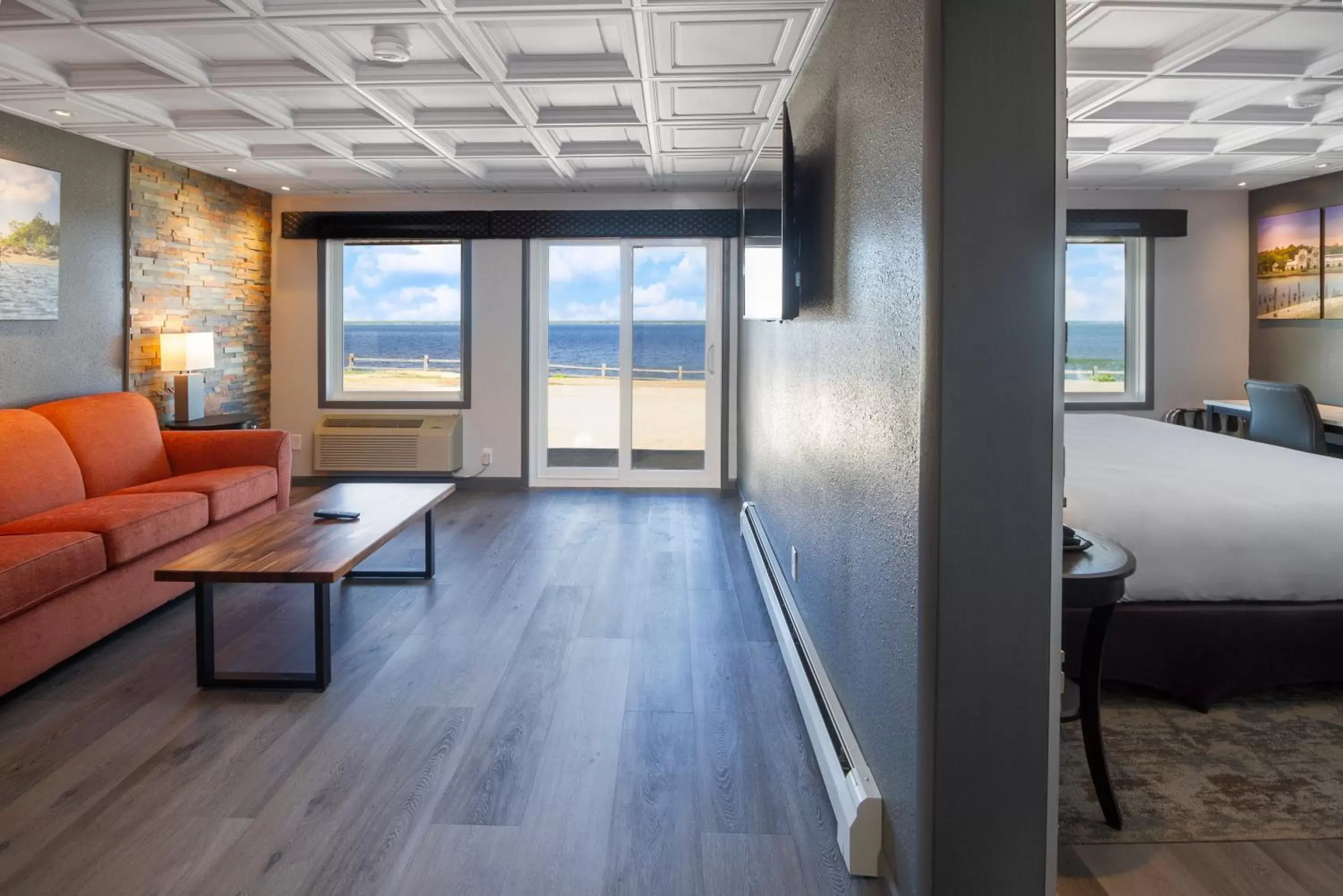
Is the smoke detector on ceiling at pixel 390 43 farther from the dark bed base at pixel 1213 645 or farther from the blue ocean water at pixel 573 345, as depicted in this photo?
the blue ocean water at pixel 573 345

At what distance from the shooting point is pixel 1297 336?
586 centimetres

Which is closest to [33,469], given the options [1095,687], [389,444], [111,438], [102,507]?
[102,507]

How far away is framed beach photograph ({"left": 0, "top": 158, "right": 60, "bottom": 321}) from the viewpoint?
13.6 ft

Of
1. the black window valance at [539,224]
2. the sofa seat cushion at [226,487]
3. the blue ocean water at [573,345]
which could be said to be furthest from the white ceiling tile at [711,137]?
the sofa seat cushion at [226,487]

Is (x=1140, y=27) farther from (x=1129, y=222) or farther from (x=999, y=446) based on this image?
(x=1129, y=222)

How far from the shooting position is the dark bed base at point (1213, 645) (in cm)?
272

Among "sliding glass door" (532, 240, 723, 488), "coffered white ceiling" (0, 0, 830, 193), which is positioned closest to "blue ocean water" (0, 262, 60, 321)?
"coffered white ceiling" (0, 0, 830, 193)

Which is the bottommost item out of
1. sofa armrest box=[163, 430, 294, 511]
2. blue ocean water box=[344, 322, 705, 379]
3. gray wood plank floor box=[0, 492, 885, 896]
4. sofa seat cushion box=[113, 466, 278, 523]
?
gray wood plank floor box=[0, 492, 885, 896]

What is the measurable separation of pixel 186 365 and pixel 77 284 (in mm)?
782

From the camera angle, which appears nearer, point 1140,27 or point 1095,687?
point 1095,687

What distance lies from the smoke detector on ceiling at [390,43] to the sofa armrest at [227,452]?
237 centimetres

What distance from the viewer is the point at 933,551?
1.61 metres

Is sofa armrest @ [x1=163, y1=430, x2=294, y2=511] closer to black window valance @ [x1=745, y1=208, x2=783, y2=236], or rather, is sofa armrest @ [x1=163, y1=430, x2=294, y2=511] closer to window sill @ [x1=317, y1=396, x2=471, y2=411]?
window sill @ [x1=317, y1=396, x2=471, y2=411]

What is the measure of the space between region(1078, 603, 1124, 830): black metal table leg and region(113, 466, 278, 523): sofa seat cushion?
377 centimetres
